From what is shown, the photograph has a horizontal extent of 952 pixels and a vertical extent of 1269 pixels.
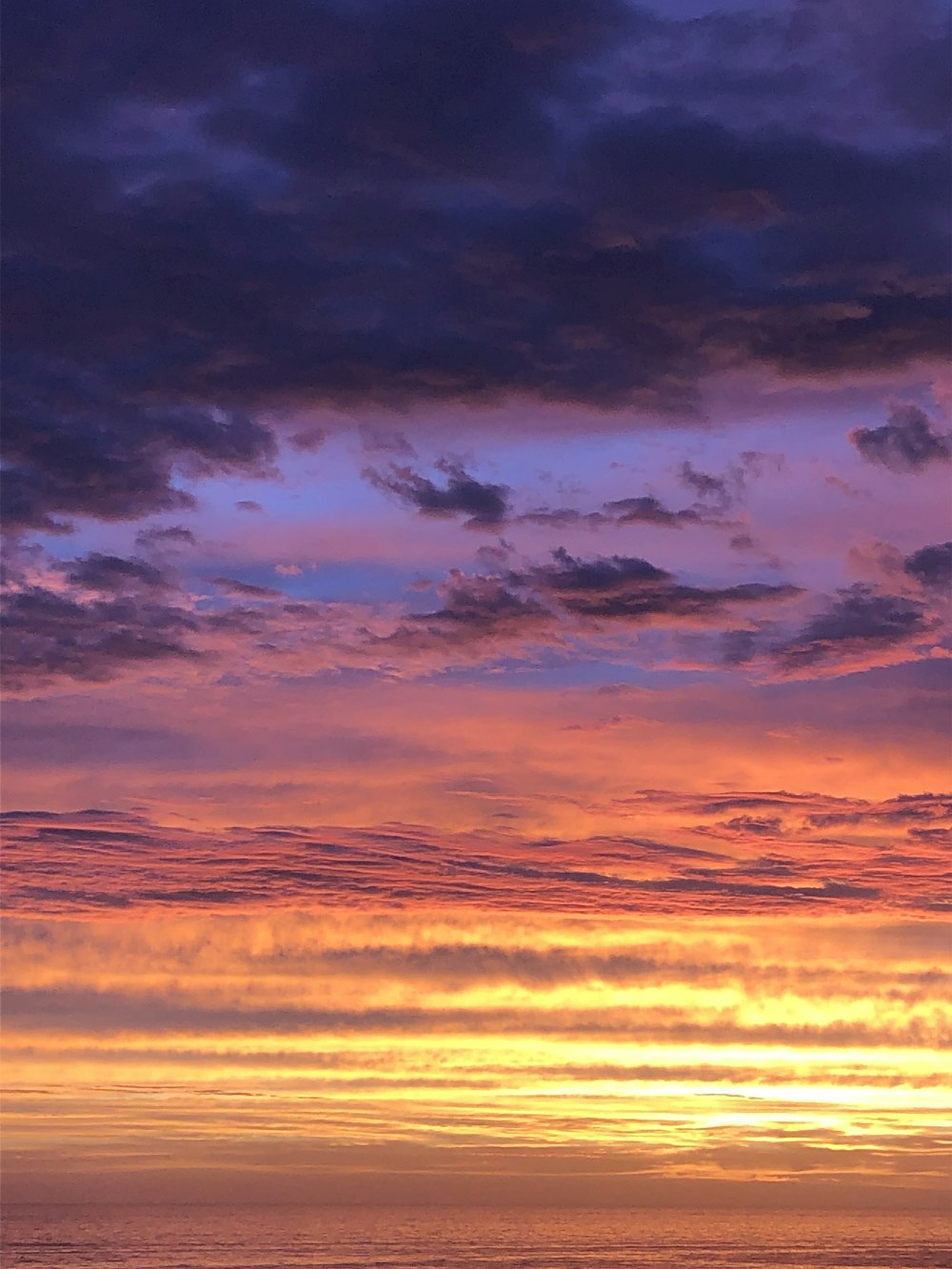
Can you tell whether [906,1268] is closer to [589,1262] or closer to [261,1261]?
[589,1262]

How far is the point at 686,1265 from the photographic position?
19462cm

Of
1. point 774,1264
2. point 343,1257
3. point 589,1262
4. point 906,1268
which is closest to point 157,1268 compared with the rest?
point 343,1257

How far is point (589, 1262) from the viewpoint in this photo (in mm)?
194500

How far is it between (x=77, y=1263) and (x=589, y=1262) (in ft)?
221

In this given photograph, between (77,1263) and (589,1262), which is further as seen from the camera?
(589,1262)

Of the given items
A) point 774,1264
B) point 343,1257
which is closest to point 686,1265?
point 774,1264

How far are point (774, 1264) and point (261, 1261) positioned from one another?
228 feet

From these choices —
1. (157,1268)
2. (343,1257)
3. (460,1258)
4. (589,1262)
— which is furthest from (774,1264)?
(157,1268)

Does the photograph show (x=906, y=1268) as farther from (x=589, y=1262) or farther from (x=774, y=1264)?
(x=589, y=1262)

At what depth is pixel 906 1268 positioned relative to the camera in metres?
187

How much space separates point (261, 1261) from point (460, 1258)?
26728 mm

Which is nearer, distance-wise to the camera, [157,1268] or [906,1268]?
[157,1268]

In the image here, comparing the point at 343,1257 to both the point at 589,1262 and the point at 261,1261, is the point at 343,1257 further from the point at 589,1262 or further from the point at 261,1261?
the point at 589,1262

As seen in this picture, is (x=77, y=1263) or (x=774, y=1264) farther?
(x=774, y=1264)
